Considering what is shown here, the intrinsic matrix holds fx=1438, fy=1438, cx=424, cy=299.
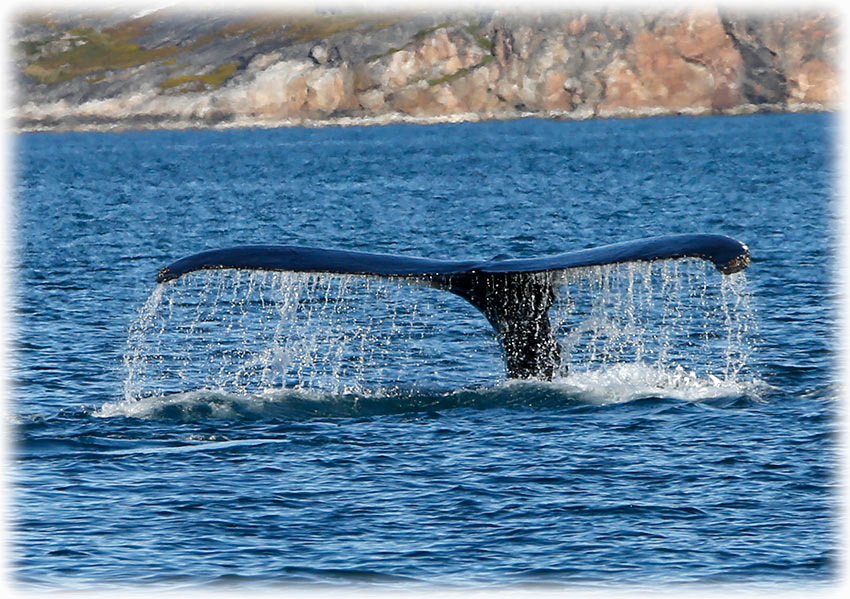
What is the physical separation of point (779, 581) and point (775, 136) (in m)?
96.2

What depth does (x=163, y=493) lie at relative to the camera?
Answer: 551 inches

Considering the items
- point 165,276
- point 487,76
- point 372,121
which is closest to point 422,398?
point 165,276

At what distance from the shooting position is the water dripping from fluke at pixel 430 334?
1460 cm

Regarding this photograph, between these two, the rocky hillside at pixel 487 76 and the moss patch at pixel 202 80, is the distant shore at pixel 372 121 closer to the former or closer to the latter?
the rocky hillside at pixel 487 76

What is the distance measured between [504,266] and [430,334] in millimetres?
8672

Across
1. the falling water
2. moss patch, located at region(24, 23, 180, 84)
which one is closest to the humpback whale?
the falling water

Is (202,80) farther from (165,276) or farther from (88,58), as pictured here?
(165,276)

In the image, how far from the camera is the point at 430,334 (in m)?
23.4

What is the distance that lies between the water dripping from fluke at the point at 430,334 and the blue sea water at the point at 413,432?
0.29 ft

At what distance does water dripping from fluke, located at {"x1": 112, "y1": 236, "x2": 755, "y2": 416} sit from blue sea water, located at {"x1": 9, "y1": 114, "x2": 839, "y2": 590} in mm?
87

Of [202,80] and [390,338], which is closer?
[390,338]

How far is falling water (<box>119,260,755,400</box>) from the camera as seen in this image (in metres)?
19.5

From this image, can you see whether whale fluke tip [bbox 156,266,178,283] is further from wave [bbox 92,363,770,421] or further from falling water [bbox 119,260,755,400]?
wave [bbox 92,363,770,421]

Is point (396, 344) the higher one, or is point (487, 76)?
point (487, 76)
